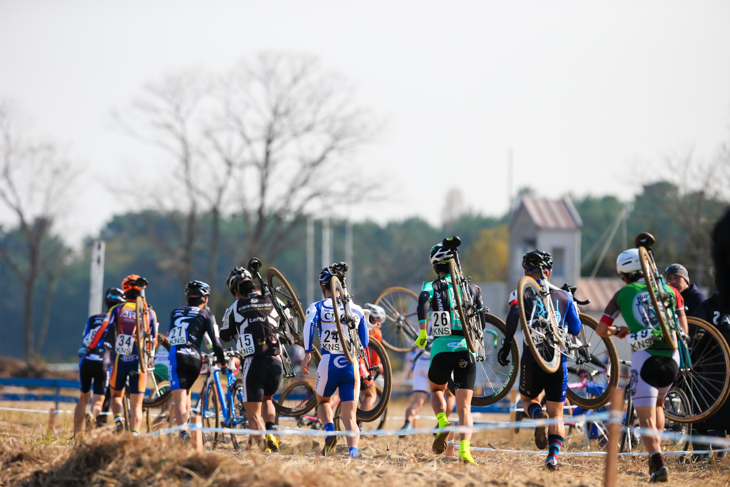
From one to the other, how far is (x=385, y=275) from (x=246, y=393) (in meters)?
66.0

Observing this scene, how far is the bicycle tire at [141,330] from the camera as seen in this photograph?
10820 mm

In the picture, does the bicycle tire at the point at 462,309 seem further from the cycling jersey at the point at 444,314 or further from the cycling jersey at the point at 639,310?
the cycling jersey at the point at 639,310

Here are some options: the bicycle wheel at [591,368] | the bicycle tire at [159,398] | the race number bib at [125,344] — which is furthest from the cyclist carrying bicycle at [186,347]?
the bicycle wheel at [591,368]

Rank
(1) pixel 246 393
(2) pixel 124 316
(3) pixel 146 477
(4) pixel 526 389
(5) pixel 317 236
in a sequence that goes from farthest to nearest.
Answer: (5) pixel 317 236 < (2) pixel 124 316 < (1) pixel 246 393 < (4) pixel 526 389 < (3) pixel 146 477

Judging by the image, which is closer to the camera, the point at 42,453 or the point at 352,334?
the point at 42,453

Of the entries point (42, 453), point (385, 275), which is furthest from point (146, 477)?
point (385, 275)

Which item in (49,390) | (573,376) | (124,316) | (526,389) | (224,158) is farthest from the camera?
(224,158)

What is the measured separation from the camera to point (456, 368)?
29.0 ft

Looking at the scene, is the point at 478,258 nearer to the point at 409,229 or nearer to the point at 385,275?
the point at 385,275

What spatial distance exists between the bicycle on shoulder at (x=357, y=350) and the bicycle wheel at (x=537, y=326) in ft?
6.04

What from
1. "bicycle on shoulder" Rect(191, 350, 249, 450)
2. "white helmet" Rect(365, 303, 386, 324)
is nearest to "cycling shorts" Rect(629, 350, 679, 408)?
"white helmet" Rect(365, 303, 386, 324)

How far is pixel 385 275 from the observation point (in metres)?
75.9

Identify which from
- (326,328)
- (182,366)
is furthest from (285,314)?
(326,328)

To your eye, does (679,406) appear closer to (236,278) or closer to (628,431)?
(628,431)
